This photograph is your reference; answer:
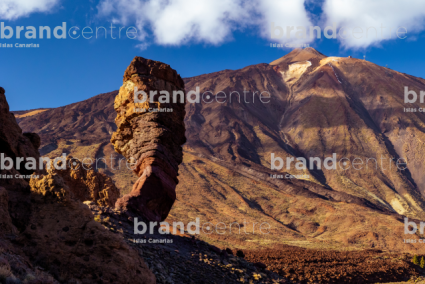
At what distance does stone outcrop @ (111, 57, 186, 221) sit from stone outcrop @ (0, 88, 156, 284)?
8.26 m

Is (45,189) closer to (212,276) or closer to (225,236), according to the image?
(212,276)

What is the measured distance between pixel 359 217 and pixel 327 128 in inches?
2200

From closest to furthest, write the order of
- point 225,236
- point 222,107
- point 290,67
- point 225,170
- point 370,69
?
point 225,236, point 225,170, point 222,107, point 370,69, point 290,67

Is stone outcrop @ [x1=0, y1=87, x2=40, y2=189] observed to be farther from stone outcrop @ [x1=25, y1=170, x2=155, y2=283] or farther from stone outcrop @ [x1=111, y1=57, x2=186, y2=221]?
stone outcrop @ [x1=111, y1=57, x2=186, y2=221]

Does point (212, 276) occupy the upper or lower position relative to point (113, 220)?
lower

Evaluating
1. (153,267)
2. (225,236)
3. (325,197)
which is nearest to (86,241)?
(153,267)

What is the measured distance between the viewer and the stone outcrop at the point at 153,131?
1586 centimetres

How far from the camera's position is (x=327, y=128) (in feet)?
326

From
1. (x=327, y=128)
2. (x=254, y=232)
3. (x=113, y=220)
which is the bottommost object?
(x=254, y=232)

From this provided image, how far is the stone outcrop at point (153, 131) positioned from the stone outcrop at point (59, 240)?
27.1 feet

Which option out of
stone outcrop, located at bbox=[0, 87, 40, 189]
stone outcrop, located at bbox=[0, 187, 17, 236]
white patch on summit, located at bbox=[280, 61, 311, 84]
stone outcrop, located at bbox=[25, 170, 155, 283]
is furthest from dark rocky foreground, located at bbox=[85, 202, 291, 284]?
white patch on summit, located at bbox=[280, 61, 311, 84]

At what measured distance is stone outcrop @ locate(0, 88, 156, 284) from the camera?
5.97 m

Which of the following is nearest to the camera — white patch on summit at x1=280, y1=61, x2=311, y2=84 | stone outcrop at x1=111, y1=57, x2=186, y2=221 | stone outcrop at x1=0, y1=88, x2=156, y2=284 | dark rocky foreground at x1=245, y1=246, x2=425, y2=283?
stone outcrop at x1=0, y1=88, x2=156, y2=284

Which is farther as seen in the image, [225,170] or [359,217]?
[225,170]
